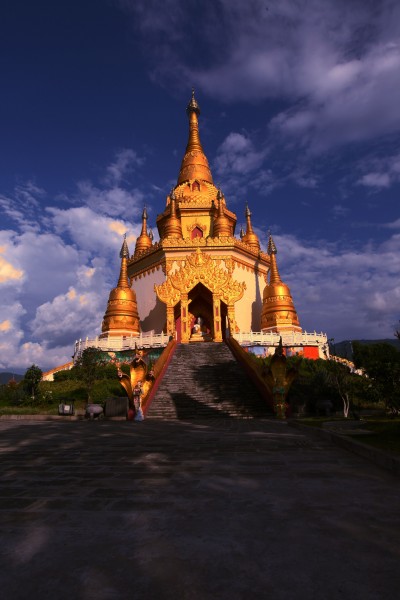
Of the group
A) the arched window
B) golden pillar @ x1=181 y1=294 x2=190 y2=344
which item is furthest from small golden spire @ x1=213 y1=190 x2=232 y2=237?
golden pillar @ x1=181 y1=294 x2=190 y2=344

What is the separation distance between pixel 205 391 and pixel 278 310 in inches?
637

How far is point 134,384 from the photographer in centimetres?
1512

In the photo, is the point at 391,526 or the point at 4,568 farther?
the point at 391,526

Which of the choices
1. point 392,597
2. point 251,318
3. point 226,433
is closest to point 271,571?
point 392,597

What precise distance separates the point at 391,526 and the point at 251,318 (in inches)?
1212

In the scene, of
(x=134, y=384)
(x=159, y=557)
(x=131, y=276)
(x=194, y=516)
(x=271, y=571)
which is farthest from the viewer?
(x=131, y=276)

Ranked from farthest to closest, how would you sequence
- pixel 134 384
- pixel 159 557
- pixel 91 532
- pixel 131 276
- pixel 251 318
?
pixel 131 276
pixel 251 318
pixel 134 384
pixel 91 532
pixel 159 557

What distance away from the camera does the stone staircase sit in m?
14.8

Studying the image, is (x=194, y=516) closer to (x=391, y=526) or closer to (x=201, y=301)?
(x=391, y=526)

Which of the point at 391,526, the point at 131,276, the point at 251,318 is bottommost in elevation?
the point at 391,526

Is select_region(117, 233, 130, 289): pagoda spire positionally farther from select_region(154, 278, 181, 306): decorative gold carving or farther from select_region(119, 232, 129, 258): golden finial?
select_region(154, 278, 181, 306): decorative gold carving

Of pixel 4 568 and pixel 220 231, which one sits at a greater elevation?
pixel 220 231

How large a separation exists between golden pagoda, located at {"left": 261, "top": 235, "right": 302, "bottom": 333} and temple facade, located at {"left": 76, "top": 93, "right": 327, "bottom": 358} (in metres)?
0.08

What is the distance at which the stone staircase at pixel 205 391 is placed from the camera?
1475 centimetres
